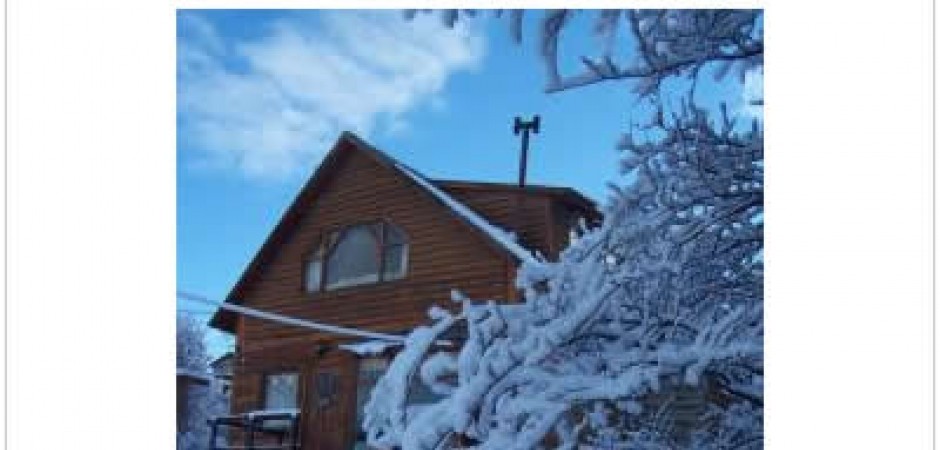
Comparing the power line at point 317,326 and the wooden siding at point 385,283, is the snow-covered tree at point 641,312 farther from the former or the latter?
the wooden siding at point 385,283

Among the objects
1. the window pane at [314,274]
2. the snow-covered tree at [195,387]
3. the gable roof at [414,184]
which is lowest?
the snow-covered tree at [195,387]

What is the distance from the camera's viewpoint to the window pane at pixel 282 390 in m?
5.55

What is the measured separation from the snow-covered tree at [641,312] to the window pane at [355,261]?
10.6 feet

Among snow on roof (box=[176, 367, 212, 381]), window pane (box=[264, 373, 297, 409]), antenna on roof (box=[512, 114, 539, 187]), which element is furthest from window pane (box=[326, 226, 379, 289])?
antenna on roof (box=[512, 114, 539, 187])

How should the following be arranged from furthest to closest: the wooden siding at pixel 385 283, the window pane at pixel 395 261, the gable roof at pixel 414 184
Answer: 1. the window pane at pixel 395 261
2. the wooden siding at pixel 385 283
3. the gable roof at pixel 414 184

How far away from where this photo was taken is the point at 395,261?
5512 millimetres

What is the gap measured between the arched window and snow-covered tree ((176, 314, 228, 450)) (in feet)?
6.30

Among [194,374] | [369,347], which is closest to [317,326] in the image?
[369,347]

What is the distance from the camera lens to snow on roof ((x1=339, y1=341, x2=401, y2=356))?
4.86 meters

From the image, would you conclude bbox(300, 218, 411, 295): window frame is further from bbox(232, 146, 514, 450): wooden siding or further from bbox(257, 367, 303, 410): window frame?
bbox(257, 367, 303, 410): window frame

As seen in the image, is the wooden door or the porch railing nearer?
the porch railing

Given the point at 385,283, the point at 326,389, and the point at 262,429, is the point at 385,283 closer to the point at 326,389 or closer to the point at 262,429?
the point at 326,389
